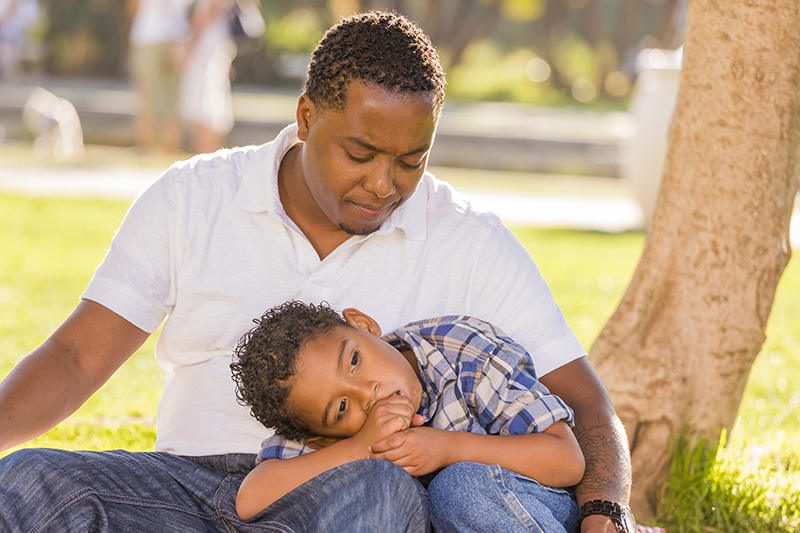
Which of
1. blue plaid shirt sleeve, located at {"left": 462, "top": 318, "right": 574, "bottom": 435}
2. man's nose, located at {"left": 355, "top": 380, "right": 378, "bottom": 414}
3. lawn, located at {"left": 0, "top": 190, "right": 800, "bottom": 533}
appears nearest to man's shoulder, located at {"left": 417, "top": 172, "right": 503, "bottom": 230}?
blue plaid shirt sleeve, located at {"left": 462, "top": 318, "right": 574, "bottom": 435}

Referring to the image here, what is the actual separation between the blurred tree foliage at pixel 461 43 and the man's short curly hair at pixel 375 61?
58.4 ft

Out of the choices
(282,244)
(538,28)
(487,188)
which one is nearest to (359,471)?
(282,244)

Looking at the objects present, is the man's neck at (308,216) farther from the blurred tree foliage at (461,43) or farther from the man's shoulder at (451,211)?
the blurred tree foliage at (461,43)

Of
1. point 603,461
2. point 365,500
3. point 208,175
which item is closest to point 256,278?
point 208,175

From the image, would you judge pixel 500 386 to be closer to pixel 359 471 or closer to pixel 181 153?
pixel 359 471

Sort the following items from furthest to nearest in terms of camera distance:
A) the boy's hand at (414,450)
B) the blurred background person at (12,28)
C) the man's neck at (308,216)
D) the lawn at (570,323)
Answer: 1. the blurred background person at (12,28)
2. the lawn at (570,323)
3. the man's neck at (308,216)
4. the boy's hand at (414,450)

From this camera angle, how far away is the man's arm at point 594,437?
2.23 metres

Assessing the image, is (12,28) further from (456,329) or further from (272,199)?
(456,329)

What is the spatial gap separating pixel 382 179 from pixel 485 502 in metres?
0.83

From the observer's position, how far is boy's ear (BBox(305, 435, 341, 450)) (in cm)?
230

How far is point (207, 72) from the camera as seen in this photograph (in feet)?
31.6

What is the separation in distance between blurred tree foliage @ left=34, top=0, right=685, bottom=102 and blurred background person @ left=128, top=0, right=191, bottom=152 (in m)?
9.93

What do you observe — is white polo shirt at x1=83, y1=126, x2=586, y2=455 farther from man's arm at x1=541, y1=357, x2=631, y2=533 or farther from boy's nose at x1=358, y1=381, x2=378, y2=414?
boy's nose at x1=358, y1=381, x2=378, y2=414

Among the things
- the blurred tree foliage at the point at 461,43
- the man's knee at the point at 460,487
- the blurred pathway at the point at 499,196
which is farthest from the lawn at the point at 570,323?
the blurred tree foliage at the point at 461,43
